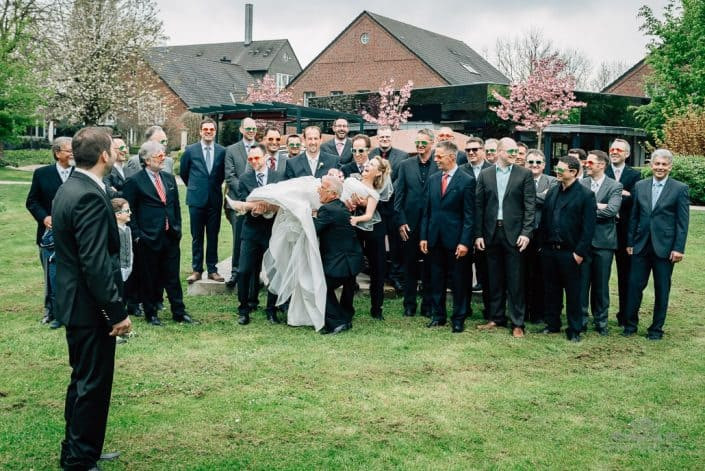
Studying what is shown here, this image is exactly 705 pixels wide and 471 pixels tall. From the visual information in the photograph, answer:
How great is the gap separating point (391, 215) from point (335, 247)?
56.2 inches

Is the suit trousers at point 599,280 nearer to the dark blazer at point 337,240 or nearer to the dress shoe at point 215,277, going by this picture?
the dark blazer at point 337,240

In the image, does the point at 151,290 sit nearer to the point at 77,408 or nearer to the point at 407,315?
the point at 407,315

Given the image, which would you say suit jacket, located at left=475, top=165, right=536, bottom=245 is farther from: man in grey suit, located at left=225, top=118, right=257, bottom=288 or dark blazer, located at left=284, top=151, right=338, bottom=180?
man in grey suit, located at left=225, top=118, right=257, bottom=288

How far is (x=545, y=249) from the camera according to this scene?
8.29 m

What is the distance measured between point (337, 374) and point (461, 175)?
3.01m

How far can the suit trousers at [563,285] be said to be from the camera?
808 centimetres

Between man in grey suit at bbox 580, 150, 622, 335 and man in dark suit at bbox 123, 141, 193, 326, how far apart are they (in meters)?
4.66

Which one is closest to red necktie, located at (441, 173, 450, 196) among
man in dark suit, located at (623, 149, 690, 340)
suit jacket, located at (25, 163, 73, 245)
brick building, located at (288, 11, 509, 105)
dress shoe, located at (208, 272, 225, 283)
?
man in dark suit, located at (623, 149, 690, 340)

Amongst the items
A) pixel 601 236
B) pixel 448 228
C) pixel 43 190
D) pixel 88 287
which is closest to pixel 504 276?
pixel 448 228

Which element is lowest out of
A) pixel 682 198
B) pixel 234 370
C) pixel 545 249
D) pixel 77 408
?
pixel 234 370

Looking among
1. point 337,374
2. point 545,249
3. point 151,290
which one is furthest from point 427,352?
point 151,290

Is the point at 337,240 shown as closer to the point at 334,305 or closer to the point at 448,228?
the point at 334,305

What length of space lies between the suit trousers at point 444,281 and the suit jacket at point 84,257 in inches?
193

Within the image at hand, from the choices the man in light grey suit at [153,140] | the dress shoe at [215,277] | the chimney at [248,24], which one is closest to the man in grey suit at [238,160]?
the dress shoe at [215,277]
